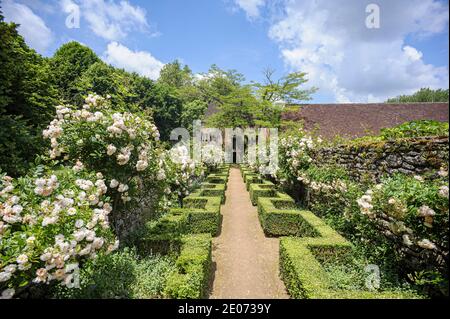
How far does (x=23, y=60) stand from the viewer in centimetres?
864

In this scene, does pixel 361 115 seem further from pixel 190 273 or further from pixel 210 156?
pixel 190 273

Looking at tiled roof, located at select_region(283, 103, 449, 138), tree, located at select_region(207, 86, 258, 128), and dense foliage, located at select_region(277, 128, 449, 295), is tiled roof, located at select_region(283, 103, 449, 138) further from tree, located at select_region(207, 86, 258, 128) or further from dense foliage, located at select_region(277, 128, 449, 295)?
dense foliage, located at select_region(277, 128, 449, 295)

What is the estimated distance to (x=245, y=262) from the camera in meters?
5.80

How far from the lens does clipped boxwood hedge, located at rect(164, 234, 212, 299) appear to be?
3.48 meters

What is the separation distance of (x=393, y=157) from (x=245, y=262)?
410 centimetres

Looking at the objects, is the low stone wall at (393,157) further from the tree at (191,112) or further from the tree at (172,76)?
the tree at (172,76)

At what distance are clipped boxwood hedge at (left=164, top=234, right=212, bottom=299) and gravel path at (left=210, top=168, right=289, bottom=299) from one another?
0.68 m

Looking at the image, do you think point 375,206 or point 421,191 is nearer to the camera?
point 421,191

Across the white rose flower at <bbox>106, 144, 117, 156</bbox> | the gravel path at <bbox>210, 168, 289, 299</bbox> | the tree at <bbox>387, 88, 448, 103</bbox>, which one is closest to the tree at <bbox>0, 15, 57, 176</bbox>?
the white rose flower at <bbox>106, 144, 117, 156</bbox>

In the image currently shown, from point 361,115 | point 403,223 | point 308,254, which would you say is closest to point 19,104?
point 308,254

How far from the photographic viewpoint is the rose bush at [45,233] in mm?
2451

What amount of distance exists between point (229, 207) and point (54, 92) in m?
9.50

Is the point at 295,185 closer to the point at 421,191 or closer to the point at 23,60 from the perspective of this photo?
the point at 421,191
